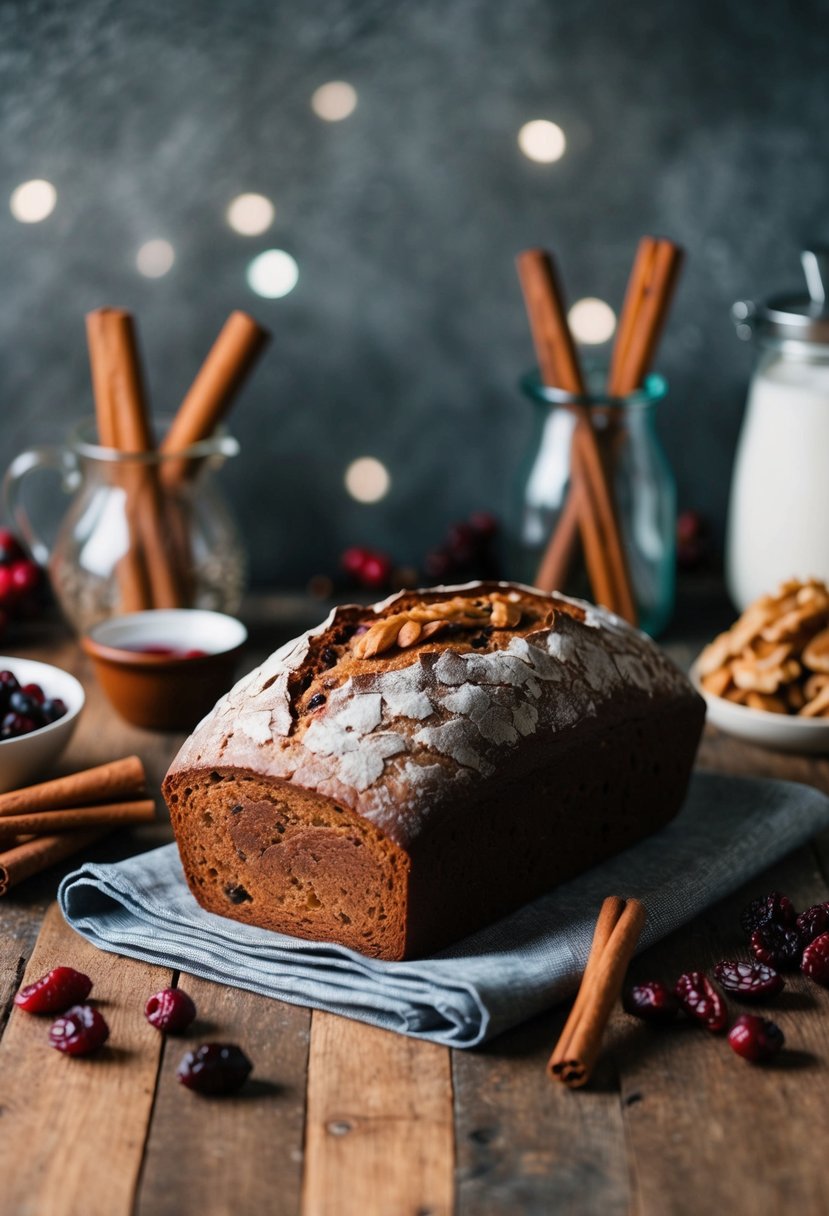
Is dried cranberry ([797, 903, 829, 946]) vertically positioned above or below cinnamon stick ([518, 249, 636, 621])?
A: below

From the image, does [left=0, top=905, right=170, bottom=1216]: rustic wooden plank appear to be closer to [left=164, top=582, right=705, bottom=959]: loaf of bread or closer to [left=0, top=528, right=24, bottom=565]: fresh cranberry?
[left=164, top=582, right=705, bottom=959]: loaf of bread

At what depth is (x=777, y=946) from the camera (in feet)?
5.42

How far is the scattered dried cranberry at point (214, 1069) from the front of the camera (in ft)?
4.51

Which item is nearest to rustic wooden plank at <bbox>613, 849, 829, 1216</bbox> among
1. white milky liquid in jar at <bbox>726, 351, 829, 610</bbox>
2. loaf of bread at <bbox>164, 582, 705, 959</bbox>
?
loaf of bread at <bbox>164, 582, 705, 959</bbox>

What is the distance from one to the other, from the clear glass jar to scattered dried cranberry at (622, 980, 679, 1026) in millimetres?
1250

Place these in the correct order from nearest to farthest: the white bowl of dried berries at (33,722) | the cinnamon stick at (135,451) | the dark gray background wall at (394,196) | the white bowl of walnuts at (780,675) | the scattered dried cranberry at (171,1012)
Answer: the scattered dried cranberry at (171,1012) → the white bowl of dried berries at (33,722) → the white bowl of walnuts at (780,675) → the cinnamon stick at (135,451) → the dark gray background wall at (394,196)

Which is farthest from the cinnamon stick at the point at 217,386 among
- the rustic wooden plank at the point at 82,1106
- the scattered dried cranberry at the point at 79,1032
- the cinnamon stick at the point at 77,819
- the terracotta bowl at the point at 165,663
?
the scattered dried cranberry at the point at 79,1032

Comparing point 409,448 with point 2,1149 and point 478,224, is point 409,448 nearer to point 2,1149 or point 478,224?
point 478,224

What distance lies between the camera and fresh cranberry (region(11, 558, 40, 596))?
276 centimetres

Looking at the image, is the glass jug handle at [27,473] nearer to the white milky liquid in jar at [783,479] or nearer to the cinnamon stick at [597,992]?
the white milky liquid in jar at [783,479]

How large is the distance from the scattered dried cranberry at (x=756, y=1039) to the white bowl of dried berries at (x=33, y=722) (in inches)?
40.2

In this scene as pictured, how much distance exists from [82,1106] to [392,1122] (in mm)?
308

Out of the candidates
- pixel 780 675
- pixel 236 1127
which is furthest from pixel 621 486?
pixel 236 1127

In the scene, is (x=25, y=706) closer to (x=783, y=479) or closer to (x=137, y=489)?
(x=137, y=489)
